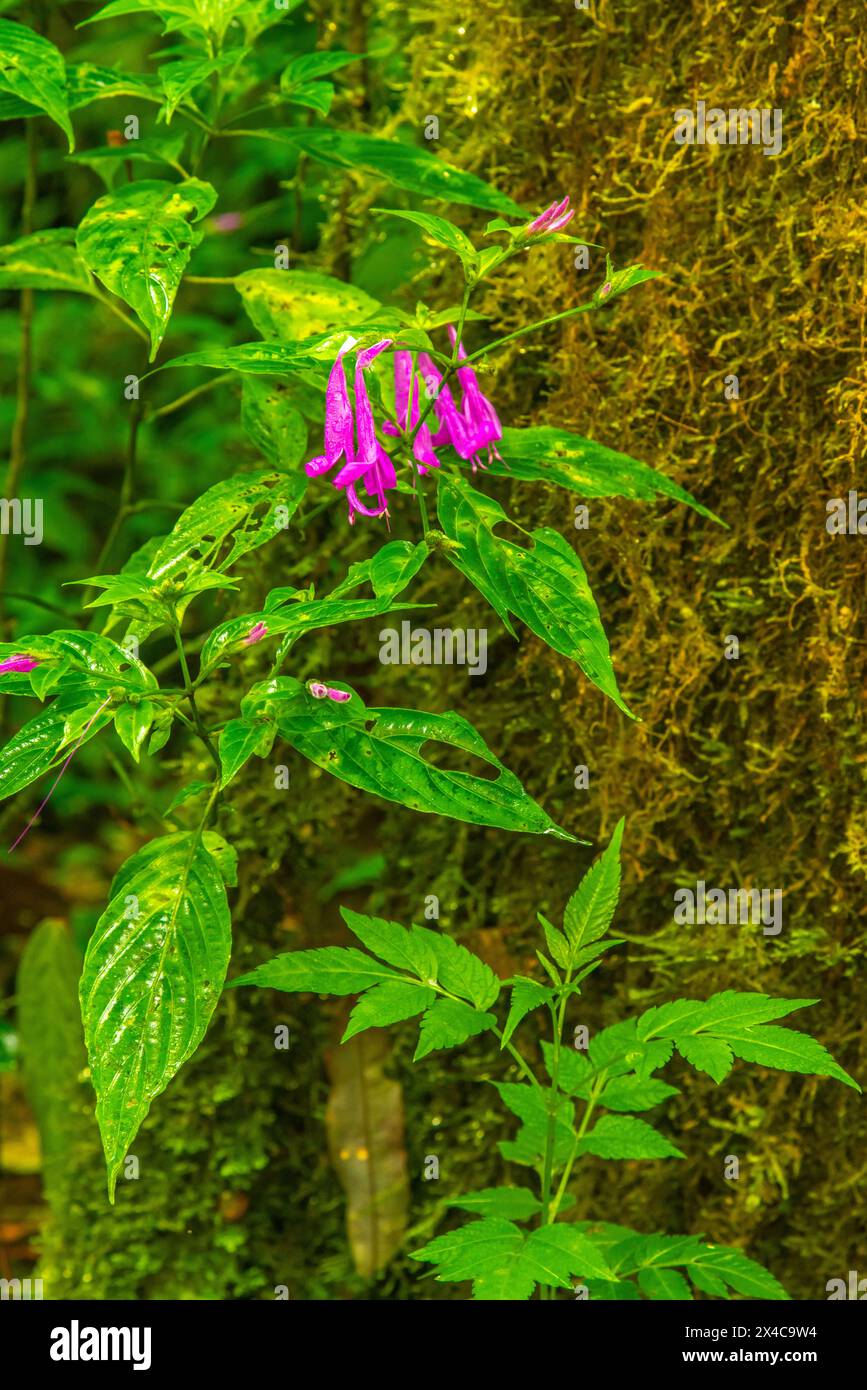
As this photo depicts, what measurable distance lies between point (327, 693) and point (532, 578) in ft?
0.71

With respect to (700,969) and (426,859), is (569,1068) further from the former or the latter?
(426,859)

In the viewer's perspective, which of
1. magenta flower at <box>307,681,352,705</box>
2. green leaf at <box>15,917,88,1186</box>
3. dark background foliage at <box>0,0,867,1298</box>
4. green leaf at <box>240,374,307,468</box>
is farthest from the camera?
green leaf at <box>15,917,88,1186</box>

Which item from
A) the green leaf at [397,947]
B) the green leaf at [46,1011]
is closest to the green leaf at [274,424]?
the green leaf at [397,947]

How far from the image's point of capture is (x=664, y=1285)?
4.12 ft

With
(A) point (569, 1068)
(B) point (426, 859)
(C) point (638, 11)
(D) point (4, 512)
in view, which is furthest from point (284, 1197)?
(C) point (638, 11)

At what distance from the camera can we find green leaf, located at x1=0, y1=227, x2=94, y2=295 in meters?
1.54

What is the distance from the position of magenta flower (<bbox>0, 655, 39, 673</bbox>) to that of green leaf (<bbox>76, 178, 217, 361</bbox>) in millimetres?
289

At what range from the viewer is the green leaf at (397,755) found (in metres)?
1.13

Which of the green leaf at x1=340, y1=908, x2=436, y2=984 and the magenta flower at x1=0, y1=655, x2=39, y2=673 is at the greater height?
the magenta flower at x1=0, y1=655, x2=39, y2=673

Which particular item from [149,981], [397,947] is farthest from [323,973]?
[149,981]

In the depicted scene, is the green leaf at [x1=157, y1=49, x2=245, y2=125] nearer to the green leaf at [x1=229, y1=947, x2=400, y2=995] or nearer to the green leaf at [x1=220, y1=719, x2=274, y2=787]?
the green leaf at [x1=220, y1=719, x2=274, y2=787]

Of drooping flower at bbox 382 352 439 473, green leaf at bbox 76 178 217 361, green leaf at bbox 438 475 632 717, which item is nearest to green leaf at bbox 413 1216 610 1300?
green leaf at bbox 438 475 632 717

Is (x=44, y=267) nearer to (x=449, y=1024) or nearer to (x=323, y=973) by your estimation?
(x=323, y=973)

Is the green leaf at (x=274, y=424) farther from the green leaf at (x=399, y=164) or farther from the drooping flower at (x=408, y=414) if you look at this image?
the green leaf at (x=399, y=164)
